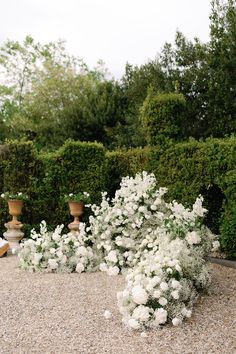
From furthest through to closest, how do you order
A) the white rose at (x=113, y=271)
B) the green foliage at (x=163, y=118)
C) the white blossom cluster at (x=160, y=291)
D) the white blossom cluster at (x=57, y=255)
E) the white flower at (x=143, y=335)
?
the green foliage at (x=163, y=118) < the white blossom cluster at (x=57, y=255) < the white rose at (x=113, y=271) < the white blossom cluster at (x=160, y=291) < the white flower at (x=143, y=335)

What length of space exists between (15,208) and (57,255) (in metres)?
3.26

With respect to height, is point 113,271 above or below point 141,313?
below

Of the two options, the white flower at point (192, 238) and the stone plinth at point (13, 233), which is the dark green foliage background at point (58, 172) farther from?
the white flower at point (192, 238)

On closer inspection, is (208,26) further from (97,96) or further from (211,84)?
(97,96)

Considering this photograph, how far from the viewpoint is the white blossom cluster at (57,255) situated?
26.0ft

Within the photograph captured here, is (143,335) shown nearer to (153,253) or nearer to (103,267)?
(153,253)

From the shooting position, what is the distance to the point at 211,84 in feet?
61.3

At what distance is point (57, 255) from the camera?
8.00 metres

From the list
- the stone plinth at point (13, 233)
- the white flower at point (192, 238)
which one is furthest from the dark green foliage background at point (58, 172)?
the white flower at point (192, 238)

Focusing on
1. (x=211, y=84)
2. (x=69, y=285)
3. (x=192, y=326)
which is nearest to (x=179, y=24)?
(x=211, y=84)

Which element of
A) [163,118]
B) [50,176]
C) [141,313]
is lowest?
[141,313]

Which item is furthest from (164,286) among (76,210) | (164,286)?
(76,210)

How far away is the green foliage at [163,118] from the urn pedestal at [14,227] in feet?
10.2

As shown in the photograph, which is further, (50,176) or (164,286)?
(50,176)
